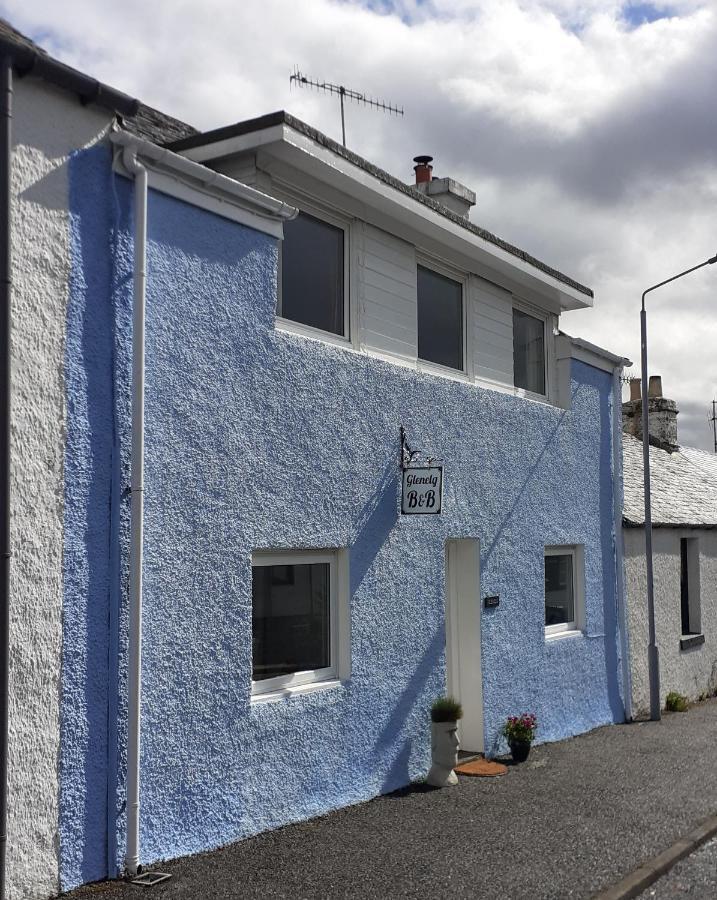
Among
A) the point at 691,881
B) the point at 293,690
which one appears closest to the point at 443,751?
the point at 293,690

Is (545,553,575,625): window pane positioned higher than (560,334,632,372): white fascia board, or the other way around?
(560,334,632,372): white fascia board

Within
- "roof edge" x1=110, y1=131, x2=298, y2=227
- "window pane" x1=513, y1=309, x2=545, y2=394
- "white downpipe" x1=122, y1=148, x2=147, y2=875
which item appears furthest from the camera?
"window pane" x1=513, y1=309, x2=545, y2=394

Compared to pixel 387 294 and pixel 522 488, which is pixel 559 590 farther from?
pixel 387 294

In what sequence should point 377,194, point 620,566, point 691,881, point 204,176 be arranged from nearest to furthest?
point 691,881 → point 204,176 → point 377,194 → point 620,566

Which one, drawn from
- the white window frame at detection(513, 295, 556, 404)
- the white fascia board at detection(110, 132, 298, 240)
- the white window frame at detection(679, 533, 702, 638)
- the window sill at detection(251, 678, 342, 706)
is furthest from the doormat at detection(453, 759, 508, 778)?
the white window frame at detection(679, 533, 702, 638)

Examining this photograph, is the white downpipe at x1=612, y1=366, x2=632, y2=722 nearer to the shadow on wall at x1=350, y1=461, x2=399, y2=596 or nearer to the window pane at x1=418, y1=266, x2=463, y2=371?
the window pane at x1=418, y1=266, x2=463, y2=371

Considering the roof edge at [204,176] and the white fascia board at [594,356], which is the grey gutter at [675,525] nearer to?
the white fascia board at [594,356]

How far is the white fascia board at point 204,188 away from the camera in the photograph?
21.6 ft

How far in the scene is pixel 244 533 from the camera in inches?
292

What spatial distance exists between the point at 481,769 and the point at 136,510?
16.9 feet

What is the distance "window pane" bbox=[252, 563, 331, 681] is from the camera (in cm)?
778

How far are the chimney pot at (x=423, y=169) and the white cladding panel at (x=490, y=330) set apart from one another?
2.23 meters

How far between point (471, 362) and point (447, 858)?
213 inches

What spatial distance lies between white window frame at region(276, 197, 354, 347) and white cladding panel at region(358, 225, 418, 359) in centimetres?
12
